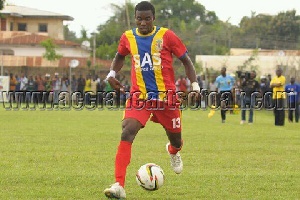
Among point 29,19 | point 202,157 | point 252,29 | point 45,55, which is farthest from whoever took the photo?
point 252,29

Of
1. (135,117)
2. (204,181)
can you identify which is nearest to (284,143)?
(204,181)

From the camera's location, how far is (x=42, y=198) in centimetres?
859

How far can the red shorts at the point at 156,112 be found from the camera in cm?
925

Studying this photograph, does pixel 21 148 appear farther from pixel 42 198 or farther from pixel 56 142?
pixel 42 198

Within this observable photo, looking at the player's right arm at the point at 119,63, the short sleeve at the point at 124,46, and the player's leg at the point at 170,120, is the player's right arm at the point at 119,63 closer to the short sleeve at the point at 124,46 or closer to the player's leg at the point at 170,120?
the short sleeve at the point at 124,46

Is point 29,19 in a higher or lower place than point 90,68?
higher

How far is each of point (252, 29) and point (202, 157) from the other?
84.7 metres

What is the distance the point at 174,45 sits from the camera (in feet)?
31.1

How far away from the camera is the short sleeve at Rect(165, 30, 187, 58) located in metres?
9.44

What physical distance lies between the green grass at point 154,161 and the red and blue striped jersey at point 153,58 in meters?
1.26

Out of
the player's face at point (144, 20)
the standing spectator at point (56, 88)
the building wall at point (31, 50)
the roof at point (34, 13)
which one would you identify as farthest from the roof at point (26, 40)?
the player's face at point (144, 20)

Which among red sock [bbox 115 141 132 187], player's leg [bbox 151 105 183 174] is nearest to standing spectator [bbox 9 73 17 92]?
player's leg [bbox 151 105 183 174]

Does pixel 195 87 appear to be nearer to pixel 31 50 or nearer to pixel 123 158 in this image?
pixel 123 158

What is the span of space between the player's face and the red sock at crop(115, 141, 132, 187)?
55.5 inches
